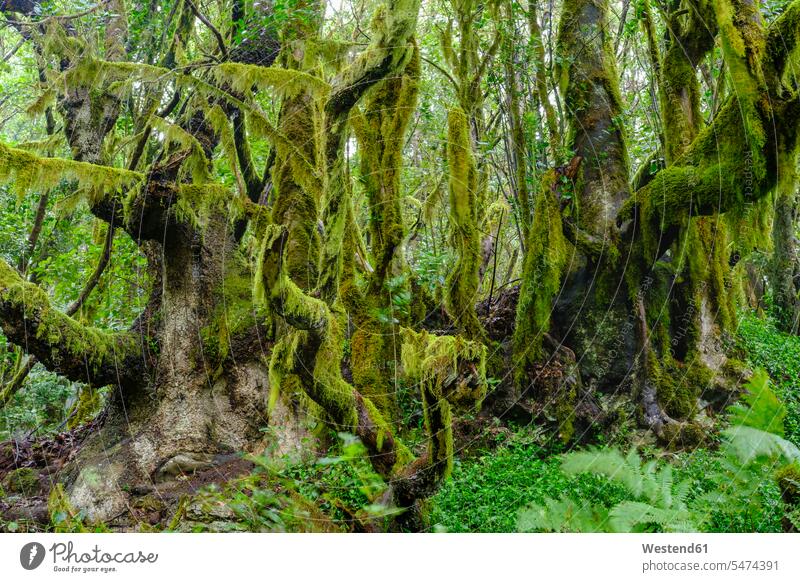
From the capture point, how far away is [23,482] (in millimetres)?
5949

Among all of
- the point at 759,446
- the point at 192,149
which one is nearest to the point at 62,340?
the point at 192,149

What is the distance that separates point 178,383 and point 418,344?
2910 mm

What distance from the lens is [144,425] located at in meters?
5.79

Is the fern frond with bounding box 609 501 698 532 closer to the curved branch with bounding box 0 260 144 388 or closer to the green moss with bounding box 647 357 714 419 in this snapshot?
the green moss with bounding box 647 357 714 419

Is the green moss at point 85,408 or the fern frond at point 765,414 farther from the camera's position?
the green moss at point 85,408

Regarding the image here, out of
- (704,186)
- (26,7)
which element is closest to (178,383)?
(26,7)

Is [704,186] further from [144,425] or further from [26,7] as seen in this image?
[26,7]

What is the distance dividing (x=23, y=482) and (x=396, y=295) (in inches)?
167

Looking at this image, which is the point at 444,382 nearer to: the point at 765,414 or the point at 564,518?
the point at 564,518

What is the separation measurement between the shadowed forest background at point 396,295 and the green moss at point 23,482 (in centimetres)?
3

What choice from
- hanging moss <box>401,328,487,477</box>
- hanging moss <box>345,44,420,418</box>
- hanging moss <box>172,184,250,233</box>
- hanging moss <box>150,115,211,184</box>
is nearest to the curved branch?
hanging moss <box>172,184,250,233</box>

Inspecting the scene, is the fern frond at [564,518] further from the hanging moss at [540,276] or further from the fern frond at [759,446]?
the hanging moss at [540,276]

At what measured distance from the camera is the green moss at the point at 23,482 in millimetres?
5863
